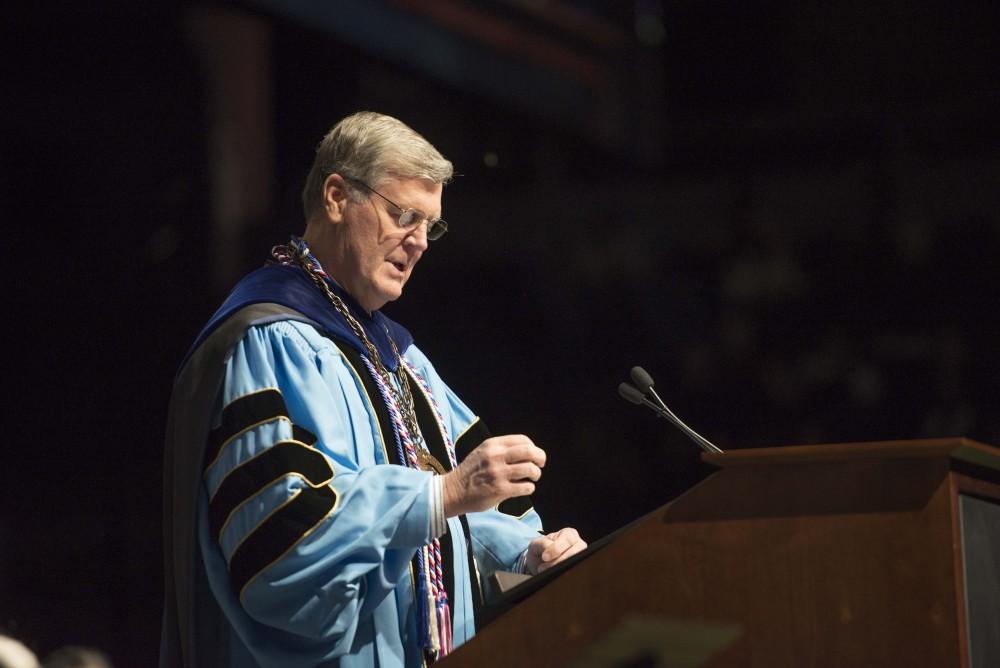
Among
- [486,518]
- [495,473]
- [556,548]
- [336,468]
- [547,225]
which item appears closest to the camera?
[495,473]

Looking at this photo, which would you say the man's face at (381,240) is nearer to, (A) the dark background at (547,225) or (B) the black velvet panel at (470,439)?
(B) the black velvet panel at (470,439)

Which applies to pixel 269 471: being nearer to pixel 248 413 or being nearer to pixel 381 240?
pixel 248 413

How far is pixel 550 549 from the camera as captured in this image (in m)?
2.49

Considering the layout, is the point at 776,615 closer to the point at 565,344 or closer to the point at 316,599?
the point at 316,599

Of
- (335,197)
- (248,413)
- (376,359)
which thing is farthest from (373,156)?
(248,413)

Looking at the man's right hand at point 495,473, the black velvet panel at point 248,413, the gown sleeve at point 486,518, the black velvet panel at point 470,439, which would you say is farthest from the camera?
the black velvet panel at point 470,439

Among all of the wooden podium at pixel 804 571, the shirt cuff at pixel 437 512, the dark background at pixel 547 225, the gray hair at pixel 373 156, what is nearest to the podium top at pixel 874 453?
the wooden podium at pixel 804 571

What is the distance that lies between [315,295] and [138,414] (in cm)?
188

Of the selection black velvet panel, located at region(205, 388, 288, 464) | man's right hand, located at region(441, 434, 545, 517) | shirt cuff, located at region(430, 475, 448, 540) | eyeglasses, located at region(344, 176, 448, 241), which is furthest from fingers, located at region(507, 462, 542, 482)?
eyeglasses, located at region(344, 176, 448, 241)

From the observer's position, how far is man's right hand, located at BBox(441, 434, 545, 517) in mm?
2100

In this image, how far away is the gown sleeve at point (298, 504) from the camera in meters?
2.11

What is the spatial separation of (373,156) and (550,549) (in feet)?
2.57

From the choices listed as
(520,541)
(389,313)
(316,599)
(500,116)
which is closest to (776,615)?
(316,599)

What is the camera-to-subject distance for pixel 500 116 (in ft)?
14.9
